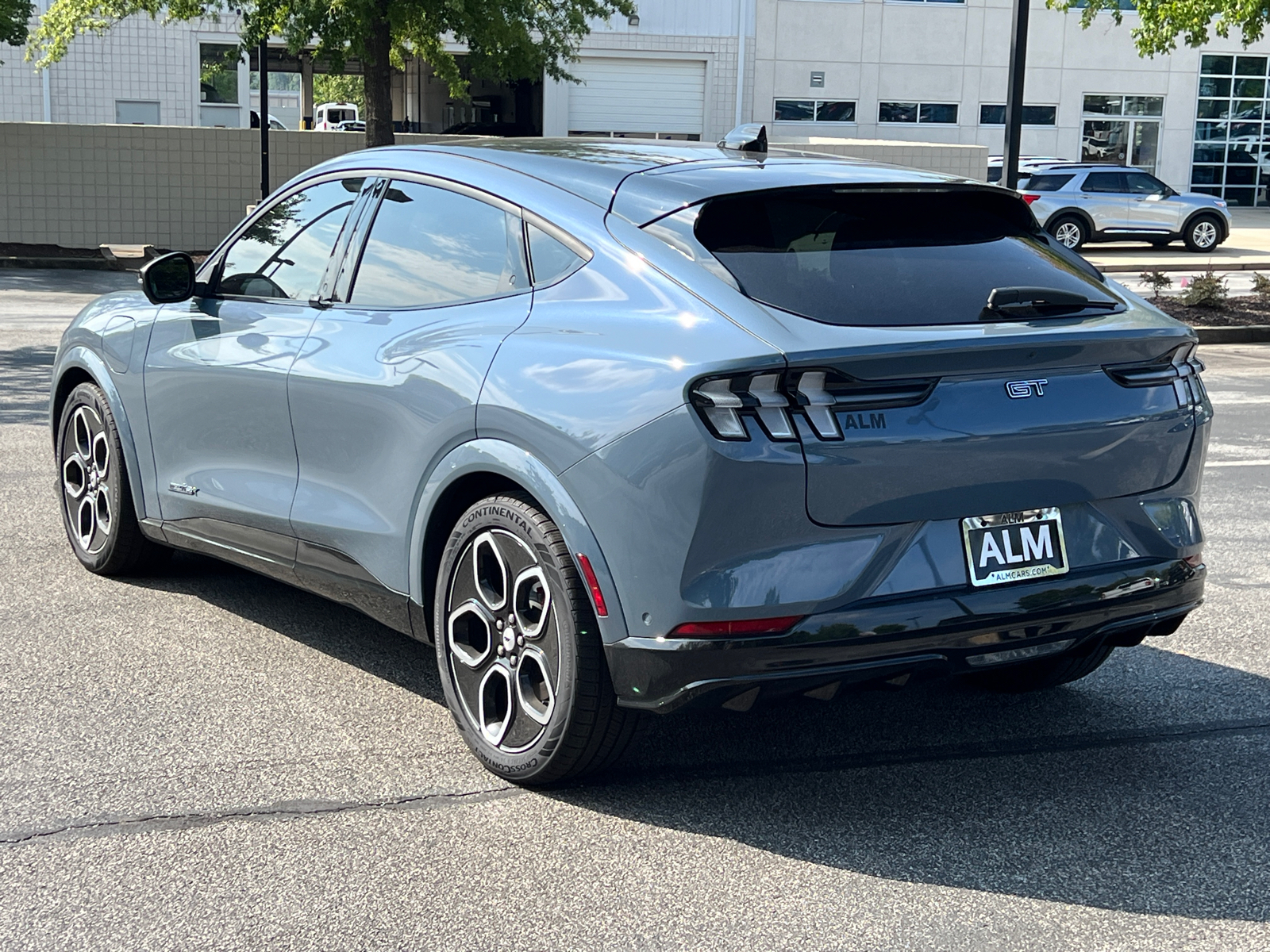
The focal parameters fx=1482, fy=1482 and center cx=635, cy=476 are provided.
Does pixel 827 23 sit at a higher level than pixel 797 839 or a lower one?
higher

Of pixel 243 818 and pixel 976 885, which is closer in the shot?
pixel 976 885

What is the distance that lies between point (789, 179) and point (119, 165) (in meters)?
23.0

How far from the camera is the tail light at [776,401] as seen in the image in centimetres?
341

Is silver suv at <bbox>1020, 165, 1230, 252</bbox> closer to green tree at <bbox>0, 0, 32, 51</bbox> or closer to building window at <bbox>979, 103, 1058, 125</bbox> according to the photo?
building window at <bbox>979, 103, 1058, 125</bbox>

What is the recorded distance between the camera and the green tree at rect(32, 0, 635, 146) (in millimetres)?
20562

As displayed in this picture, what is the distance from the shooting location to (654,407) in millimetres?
3479

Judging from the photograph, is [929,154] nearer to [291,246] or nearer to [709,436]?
[291,246]

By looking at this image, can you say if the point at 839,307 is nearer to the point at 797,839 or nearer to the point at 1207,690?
the point at 797,839

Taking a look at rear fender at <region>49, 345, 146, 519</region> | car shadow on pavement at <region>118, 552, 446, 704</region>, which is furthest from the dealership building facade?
car shadow on pavement at <region>118, 552, 446, 704</region>

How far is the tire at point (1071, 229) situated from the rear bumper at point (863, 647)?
25652 mm

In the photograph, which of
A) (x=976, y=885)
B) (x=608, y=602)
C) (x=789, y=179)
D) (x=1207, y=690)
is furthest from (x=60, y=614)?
(x=1207, y=690)

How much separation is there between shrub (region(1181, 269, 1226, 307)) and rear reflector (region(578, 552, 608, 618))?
592 inches

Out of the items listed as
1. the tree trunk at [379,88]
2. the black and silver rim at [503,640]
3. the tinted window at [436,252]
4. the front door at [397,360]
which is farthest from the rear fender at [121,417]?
the tree trunk at [379,88]

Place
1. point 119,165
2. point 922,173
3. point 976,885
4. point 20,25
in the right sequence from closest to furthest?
point 976,885, point 922,173, point 20,25, point 119,165
